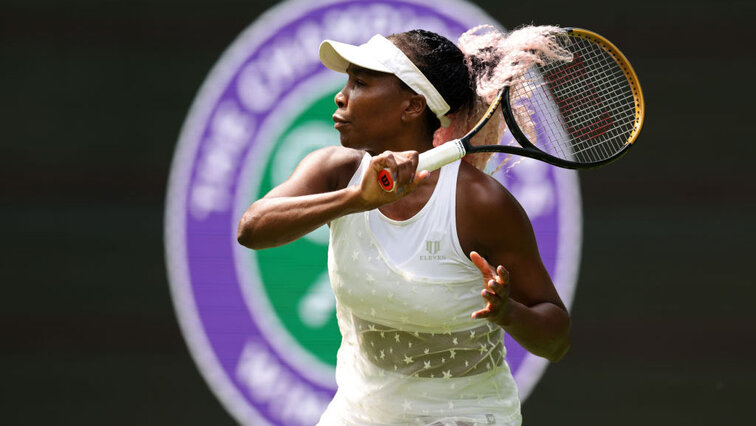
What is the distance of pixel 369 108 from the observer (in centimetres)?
226

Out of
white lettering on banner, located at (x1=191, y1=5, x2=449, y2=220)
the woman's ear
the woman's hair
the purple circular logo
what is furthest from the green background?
the woman's ear

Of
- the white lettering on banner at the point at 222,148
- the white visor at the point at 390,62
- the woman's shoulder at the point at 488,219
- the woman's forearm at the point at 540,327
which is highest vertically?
the white lettering on banner at the point at 222,148

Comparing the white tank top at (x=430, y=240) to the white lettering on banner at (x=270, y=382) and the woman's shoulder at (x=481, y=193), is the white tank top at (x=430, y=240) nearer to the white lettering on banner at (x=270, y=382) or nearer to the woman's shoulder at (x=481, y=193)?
the woman's shoulder at (x=481, y=193)

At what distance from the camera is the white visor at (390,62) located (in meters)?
2.24

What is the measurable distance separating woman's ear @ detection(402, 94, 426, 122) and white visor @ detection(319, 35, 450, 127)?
15 millimetres

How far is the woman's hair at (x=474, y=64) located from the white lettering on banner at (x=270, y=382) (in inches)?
52.1

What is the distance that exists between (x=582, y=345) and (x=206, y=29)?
1.72 m

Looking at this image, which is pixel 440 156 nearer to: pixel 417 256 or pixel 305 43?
pixel 417 256

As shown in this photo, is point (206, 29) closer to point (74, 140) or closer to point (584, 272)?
point (74, 140)

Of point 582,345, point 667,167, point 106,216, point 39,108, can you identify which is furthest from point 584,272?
point 39,108

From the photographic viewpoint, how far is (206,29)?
11.4 feet

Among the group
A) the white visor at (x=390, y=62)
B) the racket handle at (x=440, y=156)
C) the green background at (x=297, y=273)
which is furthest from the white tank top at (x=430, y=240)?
the green background at (x=297, y=273)

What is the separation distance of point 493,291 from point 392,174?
31 cm

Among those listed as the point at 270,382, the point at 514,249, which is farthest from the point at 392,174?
the point at 270,382
